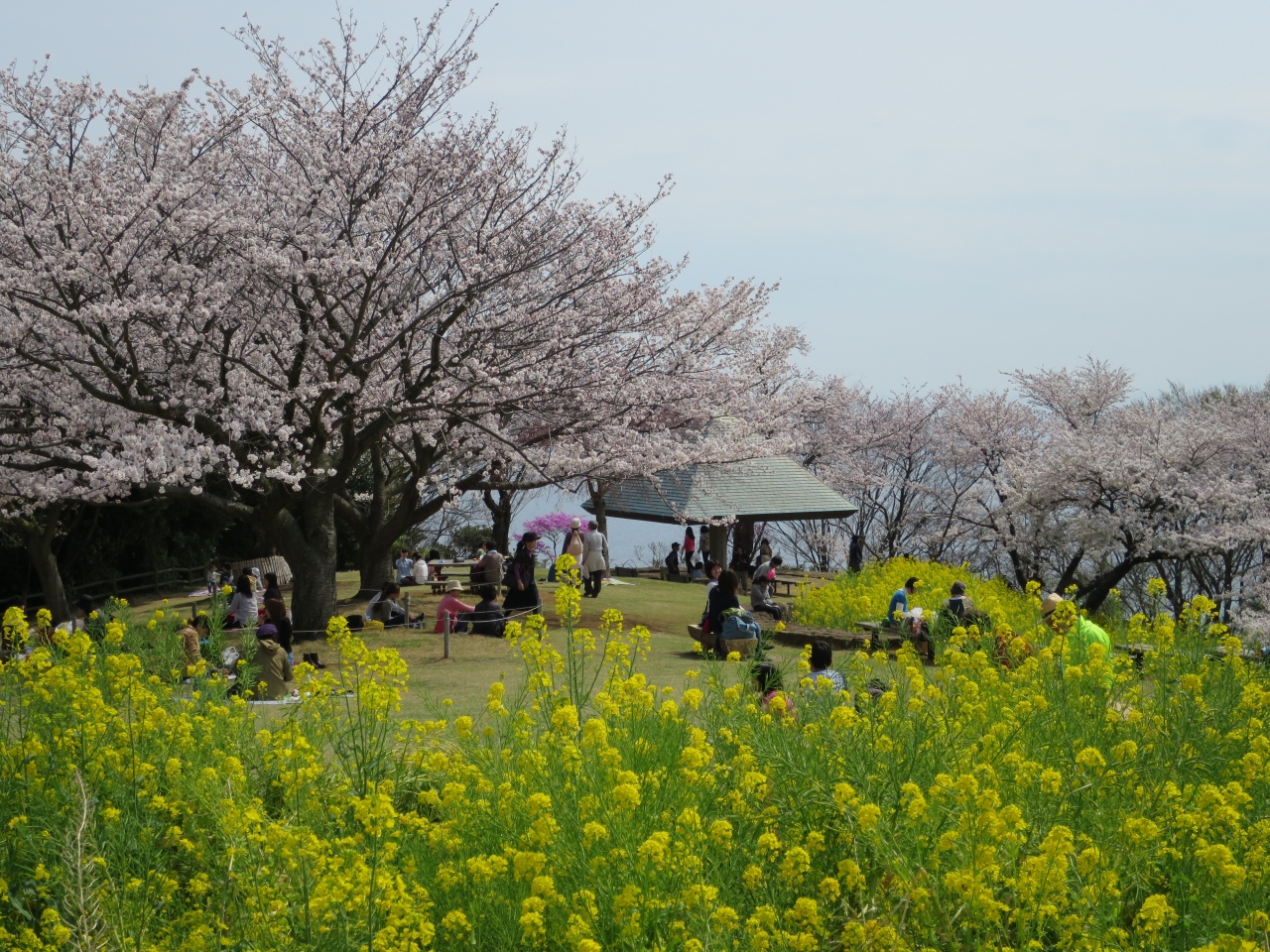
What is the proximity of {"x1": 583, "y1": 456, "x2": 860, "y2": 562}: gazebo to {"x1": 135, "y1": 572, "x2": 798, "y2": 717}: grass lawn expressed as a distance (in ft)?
10.3

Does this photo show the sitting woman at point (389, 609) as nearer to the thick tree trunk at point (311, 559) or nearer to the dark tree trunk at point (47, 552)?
the thick tree trunk at point (311, 559)

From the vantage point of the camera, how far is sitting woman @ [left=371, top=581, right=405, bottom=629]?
A: 44.1 feet

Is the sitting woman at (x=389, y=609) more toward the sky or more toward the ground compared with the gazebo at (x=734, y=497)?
more toward the ground

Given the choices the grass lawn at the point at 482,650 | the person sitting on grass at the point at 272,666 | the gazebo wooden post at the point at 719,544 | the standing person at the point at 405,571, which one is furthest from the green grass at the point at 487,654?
the gazebo wooden post at the point at 719,544

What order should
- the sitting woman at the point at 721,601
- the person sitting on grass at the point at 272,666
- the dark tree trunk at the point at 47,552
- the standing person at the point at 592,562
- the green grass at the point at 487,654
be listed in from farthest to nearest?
the standing person at the point at 592,562 → the dark tree trunk at the point at 47,552 → the sitting woman at the point at 721,601 → the green grass at the point at 487,654 → the person sitting on grass at the point at 272,666

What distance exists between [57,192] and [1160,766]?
10.9 m

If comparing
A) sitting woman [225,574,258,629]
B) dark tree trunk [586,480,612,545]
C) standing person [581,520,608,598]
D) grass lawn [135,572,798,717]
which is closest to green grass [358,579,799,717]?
grass lawn [135,572,798,717]

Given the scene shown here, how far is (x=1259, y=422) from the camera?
27188 mm

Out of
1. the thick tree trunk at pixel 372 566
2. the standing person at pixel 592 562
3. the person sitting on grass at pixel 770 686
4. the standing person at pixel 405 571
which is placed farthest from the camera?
the standing person at pixel 405 571

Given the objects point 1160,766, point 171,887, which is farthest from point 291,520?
point 1160,766

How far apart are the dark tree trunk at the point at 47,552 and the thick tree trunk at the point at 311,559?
5.72 metres

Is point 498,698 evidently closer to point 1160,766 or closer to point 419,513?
point 1160,766

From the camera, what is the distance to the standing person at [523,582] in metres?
13.9

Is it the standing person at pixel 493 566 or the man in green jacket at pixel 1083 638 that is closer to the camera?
the man in green jacket at pixel 1083 638
